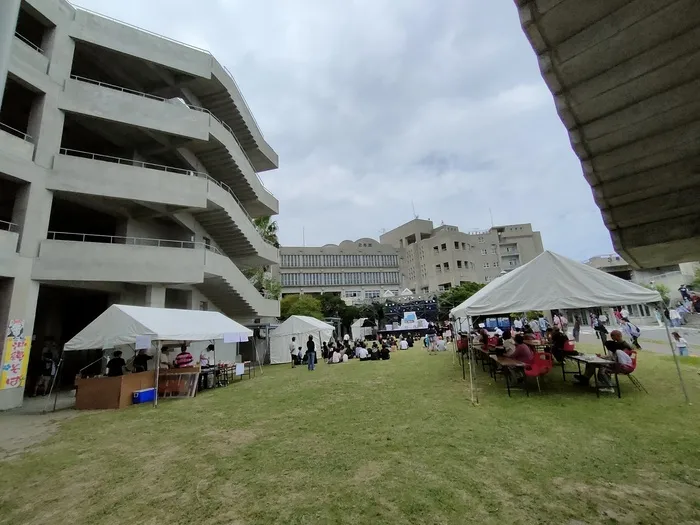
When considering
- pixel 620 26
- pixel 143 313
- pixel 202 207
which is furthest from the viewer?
pixel 202 207

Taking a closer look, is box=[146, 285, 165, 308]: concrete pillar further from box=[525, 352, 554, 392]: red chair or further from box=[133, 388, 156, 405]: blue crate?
box=[525, 352, 554, 392]: red chair

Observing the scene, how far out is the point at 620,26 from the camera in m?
2.28

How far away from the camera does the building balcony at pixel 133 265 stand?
482 inches

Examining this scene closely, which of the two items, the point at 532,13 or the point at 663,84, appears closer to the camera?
the point at 532,13

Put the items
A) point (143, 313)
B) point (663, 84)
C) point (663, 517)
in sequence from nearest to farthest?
point (663, 84)
point (663, 517)
point (143, 313)

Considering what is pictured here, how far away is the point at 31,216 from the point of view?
39.3 feet

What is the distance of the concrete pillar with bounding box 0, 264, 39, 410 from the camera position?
35.4ft

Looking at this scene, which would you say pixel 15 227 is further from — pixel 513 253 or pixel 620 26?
pixel 513 253

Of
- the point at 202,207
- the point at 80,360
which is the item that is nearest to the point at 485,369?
the point at 202,207

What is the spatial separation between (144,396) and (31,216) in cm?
774

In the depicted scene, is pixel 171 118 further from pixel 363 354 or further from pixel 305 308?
pixel 305 308

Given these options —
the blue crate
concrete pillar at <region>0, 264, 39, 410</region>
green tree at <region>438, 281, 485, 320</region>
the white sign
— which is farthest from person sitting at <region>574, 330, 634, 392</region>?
green tree at <region>438, 281, 485, 320</region>

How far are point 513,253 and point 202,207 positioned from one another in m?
78.0

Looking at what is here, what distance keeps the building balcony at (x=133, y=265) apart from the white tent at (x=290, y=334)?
14.3 ft
